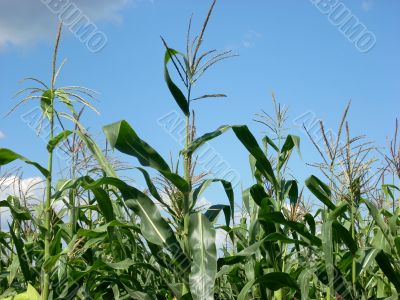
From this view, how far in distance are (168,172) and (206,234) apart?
38cm

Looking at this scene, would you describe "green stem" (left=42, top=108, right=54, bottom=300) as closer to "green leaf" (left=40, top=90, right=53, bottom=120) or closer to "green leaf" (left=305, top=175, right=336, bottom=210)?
"green leaf" (left=40, top=90, right=53, bottom=120)

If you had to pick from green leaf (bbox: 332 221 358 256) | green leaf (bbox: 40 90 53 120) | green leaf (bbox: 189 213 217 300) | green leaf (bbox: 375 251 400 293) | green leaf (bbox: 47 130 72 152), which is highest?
green leaf (bbox: 40 90 53 120)

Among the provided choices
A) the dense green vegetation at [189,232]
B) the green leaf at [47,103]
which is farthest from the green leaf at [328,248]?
the green leaf at [47,103]

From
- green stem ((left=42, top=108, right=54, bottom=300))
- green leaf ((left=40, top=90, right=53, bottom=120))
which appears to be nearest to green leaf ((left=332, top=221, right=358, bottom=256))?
green stem ((left=42, top=108, right=54, bottom=300))

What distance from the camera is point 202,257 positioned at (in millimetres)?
2791

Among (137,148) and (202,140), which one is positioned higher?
(137,148)

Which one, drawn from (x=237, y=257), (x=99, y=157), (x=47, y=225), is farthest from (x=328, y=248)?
(x=47, y=225)

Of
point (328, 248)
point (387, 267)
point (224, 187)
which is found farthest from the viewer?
point (224, 187)

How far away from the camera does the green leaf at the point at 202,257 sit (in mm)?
2717

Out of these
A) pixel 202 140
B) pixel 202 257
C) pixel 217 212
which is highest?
pixel 202 140

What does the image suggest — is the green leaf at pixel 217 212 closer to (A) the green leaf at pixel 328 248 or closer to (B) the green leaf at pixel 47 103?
(A) the green leaf at pixel 328 248

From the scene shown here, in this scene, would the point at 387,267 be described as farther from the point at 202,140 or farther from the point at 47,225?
the point at 47,225

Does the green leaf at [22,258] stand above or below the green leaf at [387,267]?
above

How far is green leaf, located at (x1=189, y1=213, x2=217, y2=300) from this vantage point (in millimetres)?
2717
